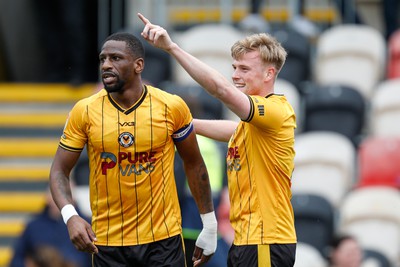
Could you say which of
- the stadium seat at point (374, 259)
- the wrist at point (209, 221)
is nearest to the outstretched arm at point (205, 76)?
the wrist at point (209, 221)

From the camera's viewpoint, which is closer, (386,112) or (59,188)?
(59,188)

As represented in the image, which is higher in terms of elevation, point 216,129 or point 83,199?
point 216,129

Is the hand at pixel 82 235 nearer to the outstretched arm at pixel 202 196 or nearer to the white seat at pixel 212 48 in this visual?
the outstretched arm at pixel 202 196

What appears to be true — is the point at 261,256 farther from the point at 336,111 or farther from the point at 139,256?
the point at 336,111

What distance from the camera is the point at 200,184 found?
9.09 meters

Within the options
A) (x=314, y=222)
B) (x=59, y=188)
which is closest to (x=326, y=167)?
(x=314, y=222)

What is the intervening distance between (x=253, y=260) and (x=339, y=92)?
6101 mm

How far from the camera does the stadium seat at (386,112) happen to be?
48.5 feet

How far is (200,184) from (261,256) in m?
0.61

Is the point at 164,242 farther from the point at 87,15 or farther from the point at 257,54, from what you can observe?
the point at 87,15

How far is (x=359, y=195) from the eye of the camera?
1364cm

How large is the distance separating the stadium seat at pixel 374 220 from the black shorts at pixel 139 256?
4.68 metres

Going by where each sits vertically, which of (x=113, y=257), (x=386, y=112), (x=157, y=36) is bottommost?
(x=386, y=112)

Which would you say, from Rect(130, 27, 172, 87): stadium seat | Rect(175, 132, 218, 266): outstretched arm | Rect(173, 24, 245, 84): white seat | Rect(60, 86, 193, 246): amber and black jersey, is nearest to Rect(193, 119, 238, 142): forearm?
Rect(175, 132, 218, 266): outstretched arm
